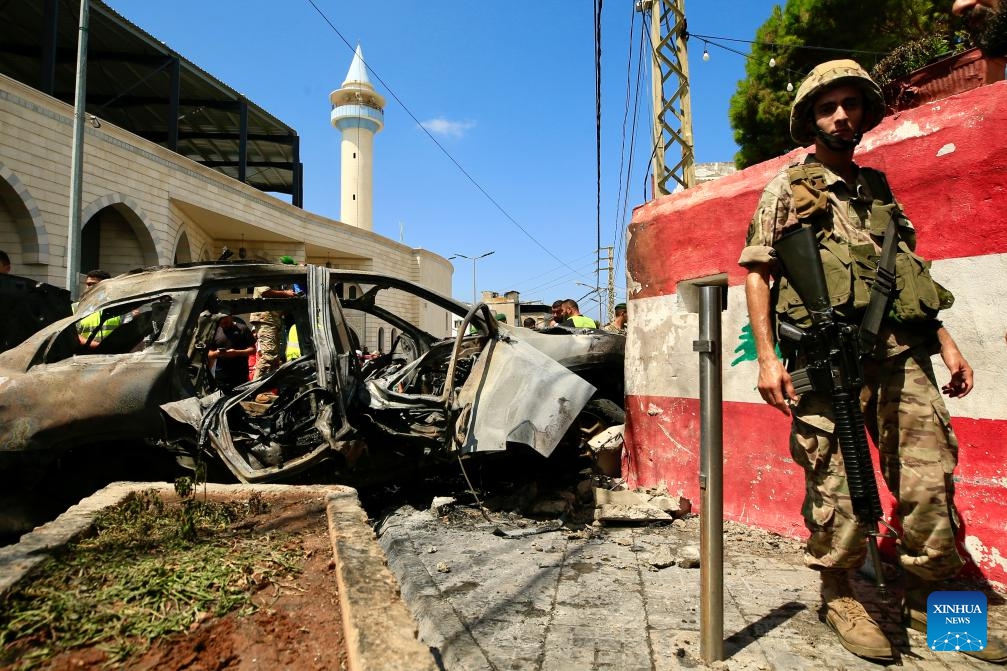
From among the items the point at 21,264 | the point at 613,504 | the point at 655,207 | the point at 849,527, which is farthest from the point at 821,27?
the point at 21,264

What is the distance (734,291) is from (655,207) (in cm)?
88

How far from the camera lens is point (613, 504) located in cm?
348

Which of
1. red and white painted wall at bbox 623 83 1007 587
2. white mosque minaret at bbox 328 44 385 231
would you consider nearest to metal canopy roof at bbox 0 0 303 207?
white mosque minaret at bbox 328 44 385 231

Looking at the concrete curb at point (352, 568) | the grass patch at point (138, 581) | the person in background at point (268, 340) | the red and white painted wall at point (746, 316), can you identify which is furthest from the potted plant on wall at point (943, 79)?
the person in background at point (268, 340)

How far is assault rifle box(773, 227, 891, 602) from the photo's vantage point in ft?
5.86

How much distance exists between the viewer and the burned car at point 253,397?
2.87 metres

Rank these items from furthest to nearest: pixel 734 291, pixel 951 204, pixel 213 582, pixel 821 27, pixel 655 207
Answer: pixel 821 27 → pixel 655 207 → pixel 734 291 → pixel 951 204 → pixel 213 582

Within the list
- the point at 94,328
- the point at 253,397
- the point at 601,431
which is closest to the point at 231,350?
the point at 94,328

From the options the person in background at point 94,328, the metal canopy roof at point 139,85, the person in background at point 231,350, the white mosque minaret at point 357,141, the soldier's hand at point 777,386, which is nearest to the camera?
the soldier's hand at point 777,386

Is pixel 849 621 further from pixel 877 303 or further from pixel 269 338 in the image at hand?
pixel 269 338

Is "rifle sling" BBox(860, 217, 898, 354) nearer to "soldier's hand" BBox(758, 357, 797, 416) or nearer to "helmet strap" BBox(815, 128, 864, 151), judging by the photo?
"soldier's hand" BBox(758, 357, 797, 416)

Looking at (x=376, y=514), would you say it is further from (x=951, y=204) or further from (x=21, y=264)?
(x=21, y=264)

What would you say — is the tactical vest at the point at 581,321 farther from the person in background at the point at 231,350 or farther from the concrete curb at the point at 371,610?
the concrete curb at the point at 371,610

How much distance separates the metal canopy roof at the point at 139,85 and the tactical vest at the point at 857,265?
13868mm
